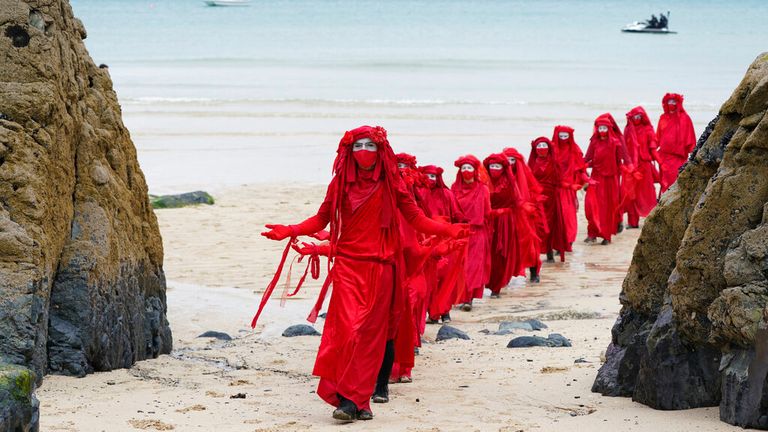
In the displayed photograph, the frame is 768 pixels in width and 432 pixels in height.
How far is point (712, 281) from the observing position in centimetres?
681

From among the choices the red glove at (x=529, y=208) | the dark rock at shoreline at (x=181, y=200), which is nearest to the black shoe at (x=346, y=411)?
the red glove at (x=529, y=208)

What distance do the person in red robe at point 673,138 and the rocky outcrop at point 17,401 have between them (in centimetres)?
1464

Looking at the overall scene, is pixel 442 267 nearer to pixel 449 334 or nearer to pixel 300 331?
pixel 449 334

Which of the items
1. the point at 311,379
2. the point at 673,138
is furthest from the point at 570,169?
the point at 311,379

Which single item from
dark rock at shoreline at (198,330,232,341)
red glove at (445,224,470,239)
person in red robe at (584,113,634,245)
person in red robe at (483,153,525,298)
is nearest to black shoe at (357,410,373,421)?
red glove at (445,224,470,239)

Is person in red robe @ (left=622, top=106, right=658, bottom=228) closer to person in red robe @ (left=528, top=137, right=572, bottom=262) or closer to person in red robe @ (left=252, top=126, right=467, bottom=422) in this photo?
person in red robe @ (left=528, top=137, right=572, bottom=262)

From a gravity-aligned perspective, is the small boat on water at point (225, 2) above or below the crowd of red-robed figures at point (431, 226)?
above

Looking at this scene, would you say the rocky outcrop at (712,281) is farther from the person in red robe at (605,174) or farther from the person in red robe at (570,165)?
the person in red robe at (605,174)

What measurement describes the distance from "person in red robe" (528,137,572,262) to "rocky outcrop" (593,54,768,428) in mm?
8919

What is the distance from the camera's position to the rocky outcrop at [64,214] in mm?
7832

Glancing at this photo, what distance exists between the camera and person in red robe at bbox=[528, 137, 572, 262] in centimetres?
1656

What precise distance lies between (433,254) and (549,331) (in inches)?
88.6

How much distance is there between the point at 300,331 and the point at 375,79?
44238 mm

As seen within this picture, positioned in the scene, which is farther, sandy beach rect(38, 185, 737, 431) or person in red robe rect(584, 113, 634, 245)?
person in red robe rect(584, 113, 634, 245)
